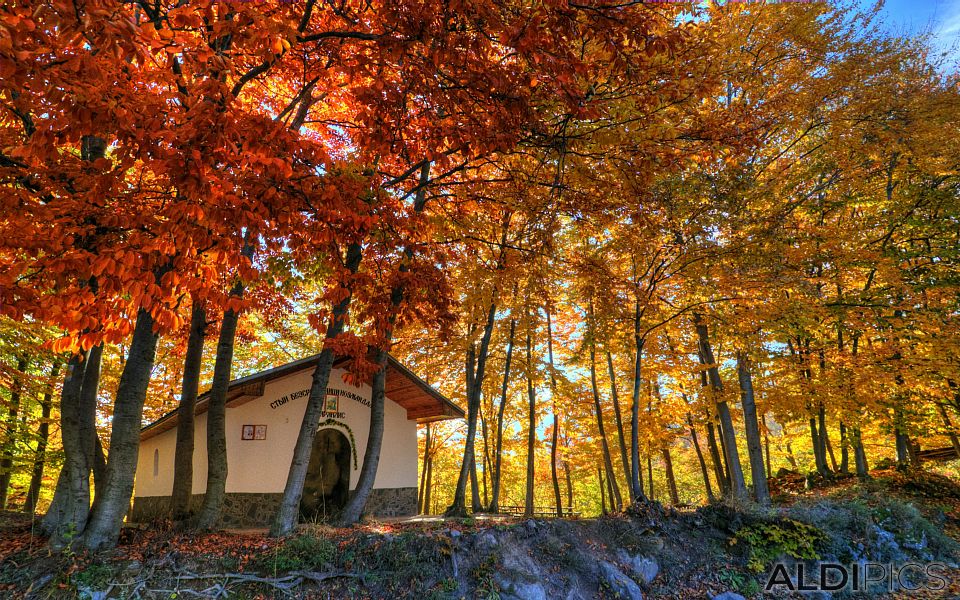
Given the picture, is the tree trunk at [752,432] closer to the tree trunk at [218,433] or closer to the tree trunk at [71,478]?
the tree trunk at [218,433]

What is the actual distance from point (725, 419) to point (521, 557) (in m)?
7.75

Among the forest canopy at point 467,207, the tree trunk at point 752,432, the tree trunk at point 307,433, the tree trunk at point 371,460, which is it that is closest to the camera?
the forest canopy at point 467,207

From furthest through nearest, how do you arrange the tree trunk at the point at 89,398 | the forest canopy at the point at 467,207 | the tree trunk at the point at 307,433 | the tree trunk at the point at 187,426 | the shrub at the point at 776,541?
the tree trunk at the point at 187,426 → the shrub at the point at 776,541 → the tree trunk at the point at 307,433 → the tree trunk at the point at 89,398 → the forest canopy at the point at 467,207

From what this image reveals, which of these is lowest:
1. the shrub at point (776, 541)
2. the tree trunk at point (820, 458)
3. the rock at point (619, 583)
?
the rock at point (619, 583)

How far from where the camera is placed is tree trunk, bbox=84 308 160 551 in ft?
21.1

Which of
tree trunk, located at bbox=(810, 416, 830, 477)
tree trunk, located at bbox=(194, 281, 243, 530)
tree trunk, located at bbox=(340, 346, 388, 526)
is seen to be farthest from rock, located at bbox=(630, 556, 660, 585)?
tree trunk, located at bbox=(810, 416, 830, 477)

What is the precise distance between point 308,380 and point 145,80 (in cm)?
846

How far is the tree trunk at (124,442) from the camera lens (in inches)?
253

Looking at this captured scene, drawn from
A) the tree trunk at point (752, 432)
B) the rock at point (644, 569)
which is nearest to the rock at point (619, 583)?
the rock at point (644, 569)

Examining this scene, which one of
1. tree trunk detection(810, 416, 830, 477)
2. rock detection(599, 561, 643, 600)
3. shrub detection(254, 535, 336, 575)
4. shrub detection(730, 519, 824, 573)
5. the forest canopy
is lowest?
rock detection(599, 561, 643, 600)

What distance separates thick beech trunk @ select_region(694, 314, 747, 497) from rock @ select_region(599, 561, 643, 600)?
5.14m

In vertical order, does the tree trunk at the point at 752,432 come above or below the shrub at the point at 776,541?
above

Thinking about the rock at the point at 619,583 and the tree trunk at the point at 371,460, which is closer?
the rock at the point at 619,583

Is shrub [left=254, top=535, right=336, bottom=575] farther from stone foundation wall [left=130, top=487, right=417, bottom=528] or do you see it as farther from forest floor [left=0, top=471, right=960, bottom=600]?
stone foundation wall [left=130, top=487, right=417, bottom=528]
